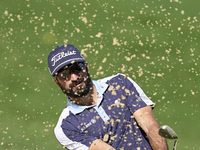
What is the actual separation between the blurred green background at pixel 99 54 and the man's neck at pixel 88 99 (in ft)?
5.60

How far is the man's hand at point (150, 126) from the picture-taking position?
6.86 ft

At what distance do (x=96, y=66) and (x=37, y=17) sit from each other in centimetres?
108

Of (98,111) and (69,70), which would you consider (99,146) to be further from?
(69,70)

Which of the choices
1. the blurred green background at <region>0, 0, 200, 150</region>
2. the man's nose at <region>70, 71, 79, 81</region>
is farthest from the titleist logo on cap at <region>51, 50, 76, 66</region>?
the blurred green background at <region>0, 0, 200, 150</region>

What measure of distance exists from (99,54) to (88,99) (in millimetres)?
2038

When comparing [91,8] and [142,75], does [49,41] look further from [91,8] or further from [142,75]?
[142,75]

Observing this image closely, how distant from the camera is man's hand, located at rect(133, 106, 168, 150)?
6.86 ft

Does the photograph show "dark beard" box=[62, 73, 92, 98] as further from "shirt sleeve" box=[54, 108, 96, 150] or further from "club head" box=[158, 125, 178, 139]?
"club head" box=[158, 125, 178, 139]

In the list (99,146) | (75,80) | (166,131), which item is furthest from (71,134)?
(166,131)

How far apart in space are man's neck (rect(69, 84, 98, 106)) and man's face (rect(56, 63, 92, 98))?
0.10 feet

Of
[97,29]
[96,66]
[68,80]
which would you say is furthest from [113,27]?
[68,80]

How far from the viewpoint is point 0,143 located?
158 inches

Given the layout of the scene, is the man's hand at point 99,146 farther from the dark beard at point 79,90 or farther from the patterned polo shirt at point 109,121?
the dark beard at point 79,90

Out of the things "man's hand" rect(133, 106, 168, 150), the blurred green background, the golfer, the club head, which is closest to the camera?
the club head
